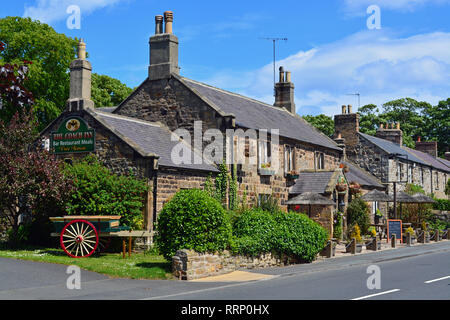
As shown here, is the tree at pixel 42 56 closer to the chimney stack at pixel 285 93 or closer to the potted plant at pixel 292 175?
the chimney stack at pixel 285 93

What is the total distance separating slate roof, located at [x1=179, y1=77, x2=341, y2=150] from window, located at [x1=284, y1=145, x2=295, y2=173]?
0.73 metres

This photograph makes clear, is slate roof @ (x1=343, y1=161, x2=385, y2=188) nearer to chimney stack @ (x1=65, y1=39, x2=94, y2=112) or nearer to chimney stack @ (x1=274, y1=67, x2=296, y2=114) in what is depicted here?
chimney stack @ (x1=274, y1=67, x2=296, y2=114)

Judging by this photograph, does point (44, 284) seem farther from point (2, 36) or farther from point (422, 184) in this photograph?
point (422, 184)

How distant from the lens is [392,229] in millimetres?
33156

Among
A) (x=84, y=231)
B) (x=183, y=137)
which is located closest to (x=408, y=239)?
(x=183, y=137)

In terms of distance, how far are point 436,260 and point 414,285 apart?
8.93 m

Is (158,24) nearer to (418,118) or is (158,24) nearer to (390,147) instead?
(390,147)

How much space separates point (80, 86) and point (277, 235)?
11675mm

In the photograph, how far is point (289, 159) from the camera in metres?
32.2

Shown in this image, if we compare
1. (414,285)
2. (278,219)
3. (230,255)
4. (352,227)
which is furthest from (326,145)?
(414,285)

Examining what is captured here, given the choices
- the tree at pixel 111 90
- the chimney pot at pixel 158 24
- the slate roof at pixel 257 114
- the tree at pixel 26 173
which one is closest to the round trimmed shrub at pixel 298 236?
the slate roof at pixel 257 114

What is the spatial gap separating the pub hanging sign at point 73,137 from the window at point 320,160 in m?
16.1

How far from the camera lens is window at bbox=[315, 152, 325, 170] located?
3573 centimetres
